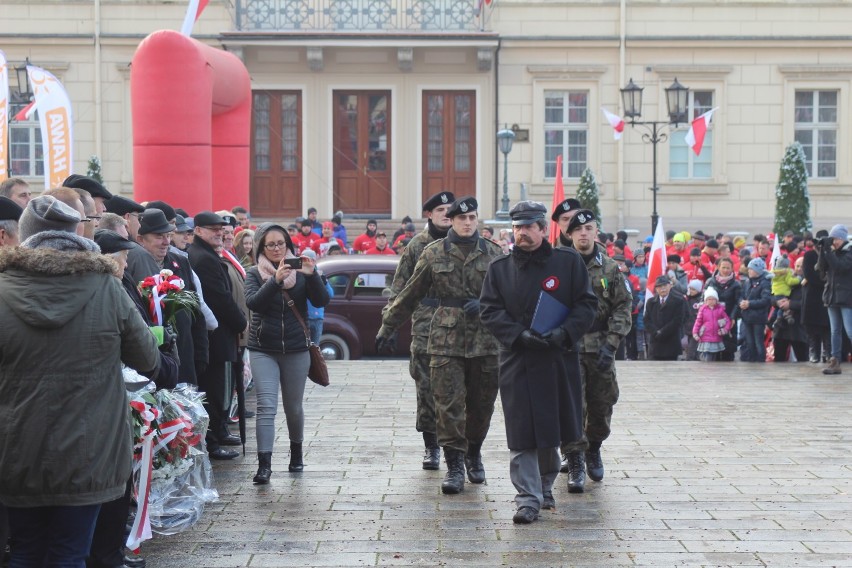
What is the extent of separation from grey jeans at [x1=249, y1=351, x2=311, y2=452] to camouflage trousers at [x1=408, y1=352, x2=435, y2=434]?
0.78m

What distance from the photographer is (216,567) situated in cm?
631

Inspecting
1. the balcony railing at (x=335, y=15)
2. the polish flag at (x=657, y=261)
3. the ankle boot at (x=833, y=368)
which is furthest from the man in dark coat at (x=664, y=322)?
the balcony railing at (x=335, y=15)

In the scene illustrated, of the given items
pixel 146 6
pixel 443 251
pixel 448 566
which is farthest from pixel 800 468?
pixel 146 6

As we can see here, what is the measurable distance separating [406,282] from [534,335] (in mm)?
1780

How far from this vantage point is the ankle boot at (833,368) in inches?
587

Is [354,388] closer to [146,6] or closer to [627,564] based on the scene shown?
[627,564]

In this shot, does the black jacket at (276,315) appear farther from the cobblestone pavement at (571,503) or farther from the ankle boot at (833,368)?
the ankle boot at (833,368)

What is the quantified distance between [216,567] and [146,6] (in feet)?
79.4

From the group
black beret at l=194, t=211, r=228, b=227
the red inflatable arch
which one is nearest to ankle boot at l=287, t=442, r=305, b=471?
black beret at l=194, t=211, r=228, b=227

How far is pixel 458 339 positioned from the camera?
8.34m

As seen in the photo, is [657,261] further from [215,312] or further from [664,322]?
[215,312]

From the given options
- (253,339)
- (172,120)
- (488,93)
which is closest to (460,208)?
(253,339)

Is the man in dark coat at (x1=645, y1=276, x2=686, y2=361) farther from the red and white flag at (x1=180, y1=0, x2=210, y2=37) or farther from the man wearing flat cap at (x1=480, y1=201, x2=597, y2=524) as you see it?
the man wearing flat cap at (x1=480, y1=201, x2=597, y2=524)

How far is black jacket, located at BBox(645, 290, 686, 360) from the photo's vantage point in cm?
1669
